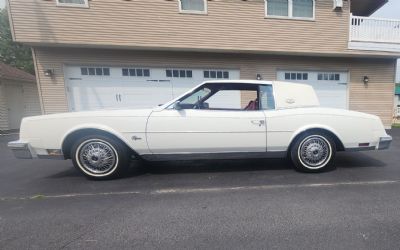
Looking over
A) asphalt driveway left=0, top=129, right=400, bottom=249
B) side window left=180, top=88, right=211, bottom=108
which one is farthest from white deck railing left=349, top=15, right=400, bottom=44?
side window left=180, top=88, right=211, bottom=108

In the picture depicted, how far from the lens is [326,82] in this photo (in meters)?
9.44

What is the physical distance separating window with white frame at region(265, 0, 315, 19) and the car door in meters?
6.82

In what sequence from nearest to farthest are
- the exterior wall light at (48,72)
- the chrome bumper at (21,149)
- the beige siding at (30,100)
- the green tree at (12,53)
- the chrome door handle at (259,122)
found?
the chrome bumper at (21,149)
the chrome door handle at (259,122)
the exterior wall light at (48,72)
the beige siding at (30,100)
the green tree at (12,53)

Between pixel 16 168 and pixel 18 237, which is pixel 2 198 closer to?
pixel 18 237

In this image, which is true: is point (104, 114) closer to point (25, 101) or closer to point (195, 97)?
point (195, 97)

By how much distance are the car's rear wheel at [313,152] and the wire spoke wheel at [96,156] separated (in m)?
2.96

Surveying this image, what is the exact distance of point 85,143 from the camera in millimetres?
3443

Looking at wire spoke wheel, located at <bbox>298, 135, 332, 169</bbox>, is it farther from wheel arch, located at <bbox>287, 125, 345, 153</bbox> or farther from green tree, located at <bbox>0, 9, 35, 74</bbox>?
green tree, located at <bbox>0, 9, 35, 74</bbox>

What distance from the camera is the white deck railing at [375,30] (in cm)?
895

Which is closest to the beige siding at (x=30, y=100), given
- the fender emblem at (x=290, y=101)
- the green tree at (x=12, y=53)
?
the green tree at (x=12, y=53)

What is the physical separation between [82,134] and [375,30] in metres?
11.4

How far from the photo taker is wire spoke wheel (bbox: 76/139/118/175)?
3453 mm

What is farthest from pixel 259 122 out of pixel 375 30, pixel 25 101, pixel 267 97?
pixel 25 101

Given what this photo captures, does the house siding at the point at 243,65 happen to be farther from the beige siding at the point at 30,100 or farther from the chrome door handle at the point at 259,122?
the beige siding at the point at 30,100
